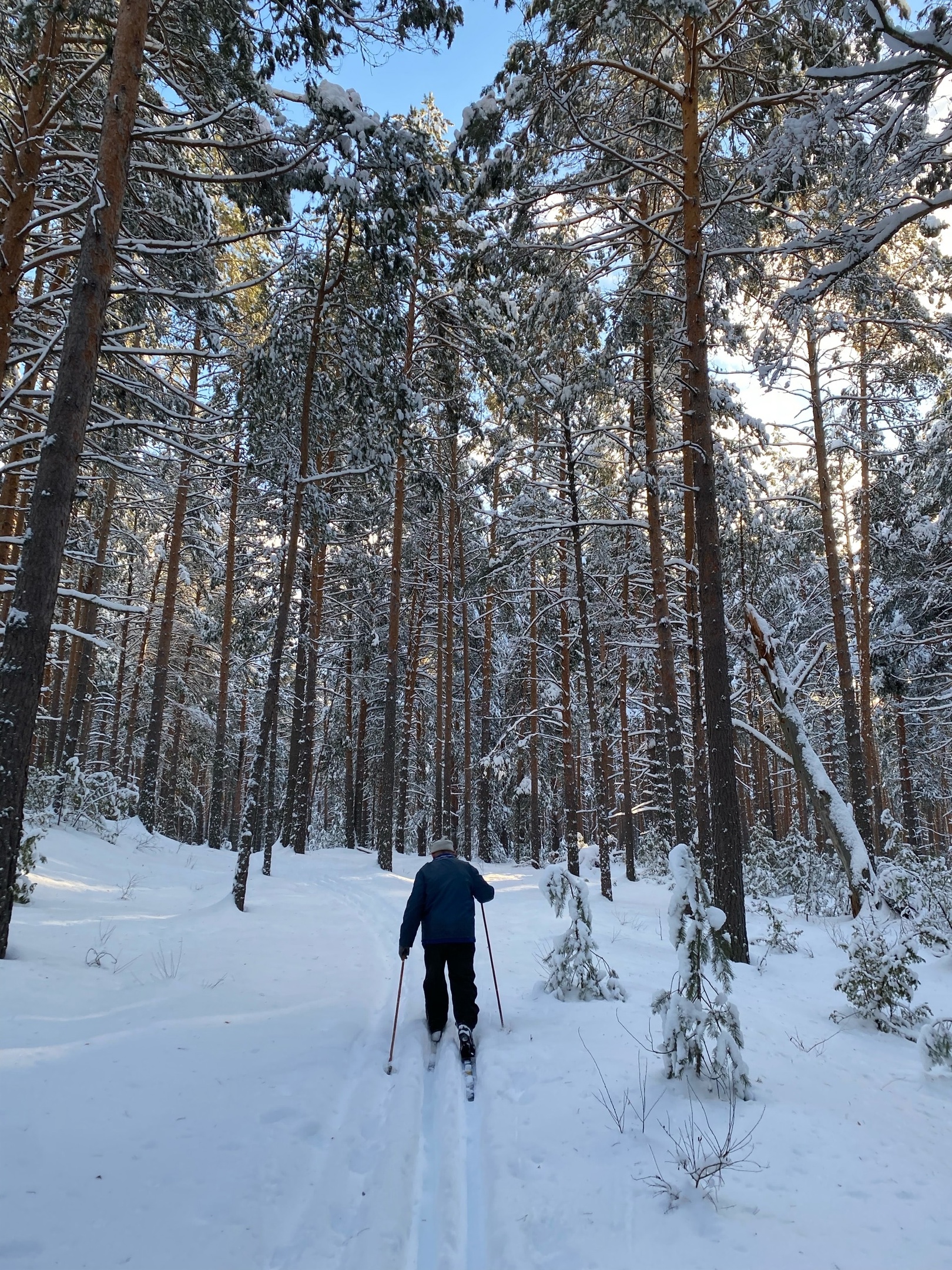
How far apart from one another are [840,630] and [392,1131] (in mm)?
12756

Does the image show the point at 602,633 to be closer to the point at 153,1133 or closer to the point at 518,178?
the point at 518,178

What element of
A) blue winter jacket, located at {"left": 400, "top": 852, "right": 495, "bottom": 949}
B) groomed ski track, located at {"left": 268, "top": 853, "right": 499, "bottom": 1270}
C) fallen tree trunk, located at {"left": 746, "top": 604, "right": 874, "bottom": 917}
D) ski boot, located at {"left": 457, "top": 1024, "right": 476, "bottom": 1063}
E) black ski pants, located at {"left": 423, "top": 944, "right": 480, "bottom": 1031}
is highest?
fallen tree trunk, located at {"left": 746, "top": 604, "right": 874, "bottom": 917}

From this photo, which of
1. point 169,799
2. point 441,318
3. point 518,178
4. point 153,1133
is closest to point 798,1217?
point 153,1133

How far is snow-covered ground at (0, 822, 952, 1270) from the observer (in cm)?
285

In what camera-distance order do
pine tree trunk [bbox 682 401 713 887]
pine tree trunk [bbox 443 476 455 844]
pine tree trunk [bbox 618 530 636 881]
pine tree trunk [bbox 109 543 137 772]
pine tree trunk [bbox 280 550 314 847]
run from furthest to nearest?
pine tree trunk [bbox 109 543 137 772] → pine tree trunk [bbox 280 550 314 847] → pine tree trunk [bbox 443 476 455 844] → pine tree trunk [bbox 618 530 636 881] → pine tree trunk [bbox 682 401 713 887]

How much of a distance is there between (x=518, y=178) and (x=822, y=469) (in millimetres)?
9138

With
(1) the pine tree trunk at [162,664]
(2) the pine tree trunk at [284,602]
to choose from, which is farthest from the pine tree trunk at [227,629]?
(2) the pine tree trunk at [284,602]

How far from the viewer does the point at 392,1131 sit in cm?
399

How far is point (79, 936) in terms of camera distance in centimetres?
657

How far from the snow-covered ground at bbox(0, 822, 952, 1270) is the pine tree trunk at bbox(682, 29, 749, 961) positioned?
3.94 feet

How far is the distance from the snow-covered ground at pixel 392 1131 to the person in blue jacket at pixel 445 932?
0.31 meters

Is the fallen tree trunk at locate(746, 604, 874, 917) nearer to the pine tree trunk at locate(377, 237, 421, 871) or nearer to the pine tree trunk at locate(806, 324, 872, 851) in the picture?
the pine tree trunk at locate(806, 324, 872, 851)

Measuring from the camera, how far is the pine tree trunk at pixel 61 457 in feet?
17.3

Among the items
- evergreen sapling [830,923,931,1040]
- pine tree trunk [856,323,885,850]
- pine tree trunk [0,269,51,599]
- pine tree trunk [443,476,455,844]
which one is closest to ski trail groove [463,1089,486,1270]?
evergreen sapling [830,923,931,1040]
